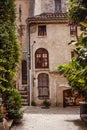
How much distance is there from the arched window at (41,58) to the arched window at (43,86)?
0.96 meters

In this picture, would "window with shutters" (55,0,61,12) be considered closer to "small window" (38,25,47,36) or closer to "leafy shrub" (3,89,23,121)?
"small window" (38,25,47,36)

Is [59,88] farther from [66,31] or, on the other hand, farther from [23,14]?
[23,14]

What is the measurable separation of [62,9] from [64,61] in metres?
7.44

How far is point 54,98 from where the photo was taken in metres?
28.5

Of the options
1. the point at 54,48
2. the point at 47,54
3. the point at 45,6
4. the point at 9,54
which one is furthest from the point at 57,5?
the point at 9,54

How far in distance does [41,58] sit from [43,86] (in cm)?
284

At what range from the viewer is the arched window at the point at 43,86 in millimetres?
28875

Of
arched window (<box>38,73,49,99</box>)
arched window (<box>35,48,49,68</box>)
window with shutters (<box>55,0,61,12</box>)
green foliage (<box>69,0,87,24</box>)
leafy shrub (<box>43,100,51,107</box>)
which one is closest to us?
green foliage (<box>69,0,87,24</box>)

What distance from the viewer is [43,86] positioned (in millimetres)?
29109

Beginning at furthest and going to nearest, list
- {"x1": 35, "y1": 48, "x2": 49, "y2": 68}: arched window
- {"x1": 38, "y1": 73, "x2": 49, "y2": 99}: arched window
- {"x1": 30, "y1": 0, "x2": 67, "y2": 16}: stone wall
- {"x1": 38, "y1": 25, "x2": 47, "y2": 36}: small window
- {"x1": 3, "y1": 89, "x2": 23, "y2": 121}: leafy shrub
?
{"x1": 30, "y1": 0, "x2": 67, "y2": 16}: stone wall < {"x1": 38, "y1": 25, "x2": 47, "y2": 36}: small window < {"x1": 35, "y1": 48, "x2": 49, "y2": 68}: arched window < {"x1": 38, "y1": 73, "x2": 49, "y2": 99}: arched window < {"x1": 3, "y1": 89, "x2": 23, "y2": 121}: leafy shrub

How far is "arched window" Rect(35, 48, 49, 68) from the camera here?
29125 mm

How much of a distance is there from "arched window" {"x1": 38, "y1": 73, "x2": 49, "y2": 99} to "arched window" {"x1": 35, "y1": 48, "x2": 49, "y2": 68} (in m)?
0.96

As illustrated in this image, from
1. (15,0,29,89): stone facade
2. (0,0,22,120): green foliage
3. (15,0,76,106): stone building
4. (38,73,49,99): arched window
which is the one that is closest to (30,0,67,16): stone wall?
(15,0,29,89): stone facade

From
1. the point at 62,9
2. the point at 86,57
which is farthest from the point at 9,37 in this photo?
the point at 62,9
